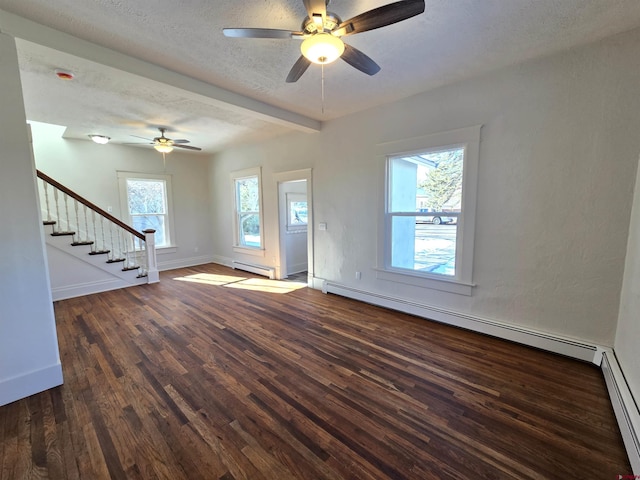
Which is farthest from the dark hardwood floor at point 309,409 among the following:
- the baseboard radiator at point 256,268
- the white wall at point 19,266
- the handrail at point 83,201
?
the baseboard radiator at point 256,268

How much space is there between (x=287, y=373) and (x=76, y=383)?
1.73 metres

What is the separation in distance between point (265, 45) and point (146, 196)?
524cm

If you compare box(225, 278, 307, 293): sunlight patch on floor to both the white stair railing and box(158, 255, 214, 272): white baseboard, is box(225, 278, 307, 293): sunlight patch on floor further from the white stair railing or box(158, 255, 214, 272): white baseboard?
box(158, 255, 214, 272): white baseboard

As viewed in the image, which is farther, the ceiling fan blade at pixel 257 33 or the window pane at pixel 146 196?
the window pane at pixel 146 196

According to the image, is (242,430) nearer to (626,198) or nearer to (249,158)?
(626,198)

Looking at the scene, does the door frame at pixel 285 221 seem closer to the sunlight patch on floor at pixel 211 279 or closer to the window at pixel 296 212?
the window at pixel 296 212

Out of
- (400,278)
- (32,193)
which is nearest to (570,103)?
(400,278)

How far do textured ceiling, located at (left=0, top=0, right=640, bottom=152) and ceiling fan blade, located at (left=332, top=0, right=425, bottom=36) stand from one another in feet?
1.00

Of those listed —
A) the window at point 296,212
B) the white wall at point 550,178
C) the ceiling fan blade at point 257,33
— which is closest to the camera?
the ceiling fan blade at point 257,33

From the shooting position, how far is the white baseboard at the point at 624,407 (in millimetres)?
1452

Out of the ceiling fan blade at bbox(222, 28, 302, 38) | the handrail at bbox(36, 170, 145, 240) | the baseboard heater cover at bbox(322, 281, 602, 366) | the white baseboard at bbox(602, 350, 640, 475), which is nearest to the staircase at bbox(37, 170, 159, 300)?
the handrail at bbox(36, 170, 145, 240)

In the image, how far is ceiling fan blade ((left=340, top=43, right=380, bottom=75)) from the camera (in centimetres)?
189

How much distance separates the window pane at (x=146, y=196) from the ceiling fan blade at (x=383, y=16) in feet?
19.5

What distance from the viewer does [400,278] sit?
3.64m
